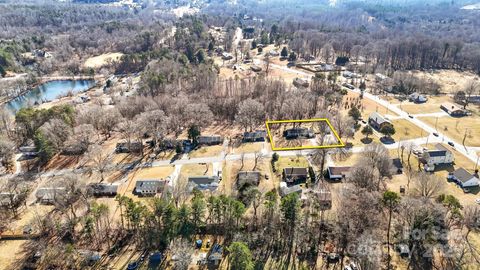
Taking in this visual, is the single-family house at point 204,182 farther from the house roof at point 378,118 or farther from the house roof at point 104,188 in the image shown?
the house roof at point 378,118

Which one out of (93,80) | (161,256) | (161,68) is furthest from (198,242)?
(93,80)

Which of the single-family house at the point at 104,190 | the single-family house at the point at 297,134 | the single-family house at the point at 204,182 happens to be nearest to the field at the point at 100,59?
the single-family house at the point at 104,190

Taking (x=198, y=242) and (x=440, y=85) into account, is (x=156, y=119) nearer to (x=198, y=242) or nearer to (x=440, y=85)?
(x=198, y=242)

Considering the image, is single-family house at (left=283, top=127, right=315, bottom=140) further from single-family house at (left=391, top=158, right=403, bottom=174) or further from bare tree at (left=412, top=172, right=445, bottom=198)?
bare tree at (left=412, top=172, right=445, bottom=198)

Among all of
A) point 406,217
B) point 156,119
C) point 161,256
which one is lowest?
point 161,256

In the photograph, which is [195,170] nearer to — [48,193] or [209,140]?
[209,140]

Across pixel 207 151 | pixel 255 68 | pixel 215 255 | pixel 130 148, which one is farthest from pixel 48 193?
pixel 255 68

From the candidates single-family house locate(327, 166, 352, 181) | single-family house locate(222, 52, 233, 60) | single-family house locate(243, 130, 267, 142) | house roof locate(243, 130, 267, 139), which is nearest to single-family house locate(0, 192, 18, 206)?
single-family house locate(243, 130, 267, 142)
